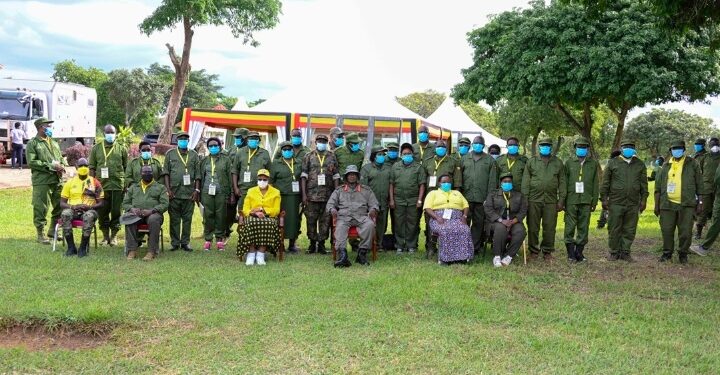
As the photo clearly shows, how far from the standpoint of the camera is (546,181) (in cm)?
985

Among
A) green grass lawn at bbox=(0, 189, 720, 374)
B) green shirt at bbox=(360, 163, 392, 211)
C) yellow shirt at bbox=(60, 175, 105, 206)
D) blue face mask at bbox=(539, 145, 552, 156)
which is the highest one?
blue face mask at bbox=(539, 145, 552, 156)

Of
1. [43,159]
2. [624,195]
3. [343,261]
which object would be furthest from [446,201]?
[43,159]

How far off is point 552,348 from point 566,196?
15.3 feet

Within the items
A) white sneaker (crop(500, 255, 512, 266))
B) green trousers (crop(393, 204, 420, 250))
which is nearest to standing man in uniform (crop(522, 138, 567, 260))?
white sneaker (crop(500, 255, 512, 266))

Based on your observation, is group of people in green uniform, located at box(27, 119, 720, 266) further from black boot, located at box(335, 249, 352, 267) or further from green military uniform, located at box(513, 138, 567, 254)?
black boot, located at box(335, 249, 352, 267)

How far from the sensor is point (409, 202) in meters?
10.4

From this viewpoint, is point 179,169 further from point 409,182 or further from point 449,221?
point 449,221

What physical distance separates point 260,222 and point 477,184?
327cm

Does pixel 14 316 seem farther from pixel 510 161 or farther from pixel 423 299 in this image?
pixel 510 161

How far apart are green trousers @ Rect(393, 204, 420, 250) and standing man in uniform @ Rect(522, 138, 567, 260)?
1.69 m

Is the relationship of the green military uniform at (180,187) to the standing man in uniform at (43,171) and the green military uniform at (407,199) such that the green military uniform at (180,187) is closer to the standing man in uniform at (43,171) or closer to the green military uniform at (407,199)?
the standing man in uniform at (43,171)

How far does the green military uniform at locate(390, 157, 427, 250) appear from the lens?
10.3 metres

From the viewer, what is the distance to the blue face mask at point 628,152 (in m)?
9.85

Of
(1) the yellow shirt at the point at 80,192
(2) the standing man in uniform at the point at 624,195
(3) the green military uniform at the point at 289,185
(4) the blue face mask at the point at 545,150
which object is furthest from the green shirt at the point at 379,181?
(1) the yellow shirt at the point at 80,192
